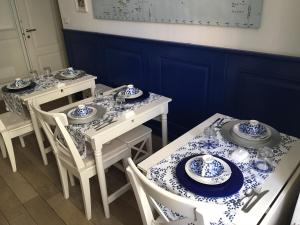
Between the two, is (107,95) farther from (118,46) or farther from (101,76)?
(101,76)

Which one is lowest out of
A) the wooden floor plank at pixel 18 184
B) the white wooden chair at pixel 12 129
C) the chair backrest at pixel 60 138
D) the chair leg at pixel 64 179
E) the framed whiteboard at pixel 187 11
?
the wooden floor plank at pixel 18 184

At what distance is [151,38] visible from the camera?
2527 millimetres

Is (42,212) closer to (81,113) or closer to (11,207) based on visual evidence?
(11,207)

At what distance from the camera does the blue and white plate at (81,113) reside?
5.76 ft

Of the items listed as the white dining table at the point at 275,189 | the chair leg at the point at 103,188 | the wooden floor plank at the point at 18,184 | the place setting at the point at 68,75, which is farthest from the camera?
the place setting at the point at 68,75

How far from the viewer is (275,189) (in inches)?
Answer: 43.6

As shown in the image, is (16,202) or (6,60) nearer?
(16,202)

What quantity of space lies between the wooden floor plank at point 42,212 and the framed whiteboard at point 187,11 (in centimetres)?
180

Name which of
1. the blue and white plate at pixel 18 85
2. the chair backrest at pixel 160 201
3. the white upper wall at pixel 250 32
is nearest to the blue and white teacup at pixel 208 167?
the chair backrest at pixel 160 201

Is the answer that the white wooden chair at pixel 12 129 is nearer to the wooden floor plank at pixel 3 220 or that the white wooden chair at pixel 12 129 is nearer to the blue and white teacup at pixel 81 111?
the wooden floor plank at pixel 3 220

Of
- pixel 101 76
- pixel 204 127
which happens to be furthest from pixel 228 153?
pixel 101 76

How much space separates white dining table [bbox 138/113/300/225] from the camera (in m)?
1.01

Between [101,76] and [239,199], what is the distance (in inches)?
102

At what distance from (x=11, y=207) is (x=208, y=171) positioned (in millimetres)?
1697
